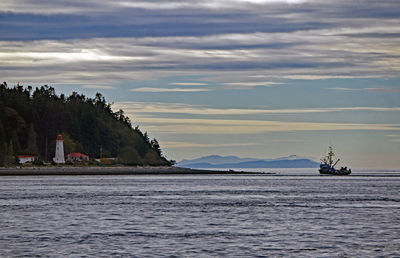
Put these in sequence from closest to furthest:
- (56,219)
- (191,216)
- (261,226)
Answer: (261,226), (56,219), (191,216)

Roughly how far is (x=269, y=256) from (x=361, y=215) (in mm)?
31019

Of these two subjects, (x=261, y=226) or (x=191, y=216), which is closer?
(x=261, y=226)

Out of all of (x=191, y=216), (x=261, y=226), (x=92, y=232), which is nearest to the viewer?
(x=92, y=232)

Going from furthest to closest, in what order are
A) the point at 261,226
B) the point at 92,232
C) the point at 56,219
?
1. the point at 56,219
2. the point at 261,226
3. the point at 92,232

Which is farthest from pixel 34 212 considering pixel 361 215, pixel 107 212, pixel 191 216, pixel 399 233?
pixel 399 233

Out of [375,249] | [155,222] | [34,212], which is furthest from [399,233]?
[34,212]

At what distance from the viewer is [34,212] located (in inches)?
2849

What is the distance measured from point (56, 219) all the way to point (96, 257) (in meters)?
24.5

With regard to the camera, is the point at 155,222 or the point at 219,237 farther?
the point at 155,222

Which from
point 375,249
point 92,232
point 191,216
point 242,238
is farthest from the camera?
point 191,216

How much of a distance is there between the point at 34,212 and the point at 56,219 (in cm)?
912

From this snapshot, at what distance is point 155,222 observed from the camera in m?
61.5

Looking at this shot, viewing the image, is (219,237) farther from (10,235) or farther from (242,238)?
(10,235)

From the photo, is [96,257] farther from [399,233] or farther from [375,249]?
[399,233]
